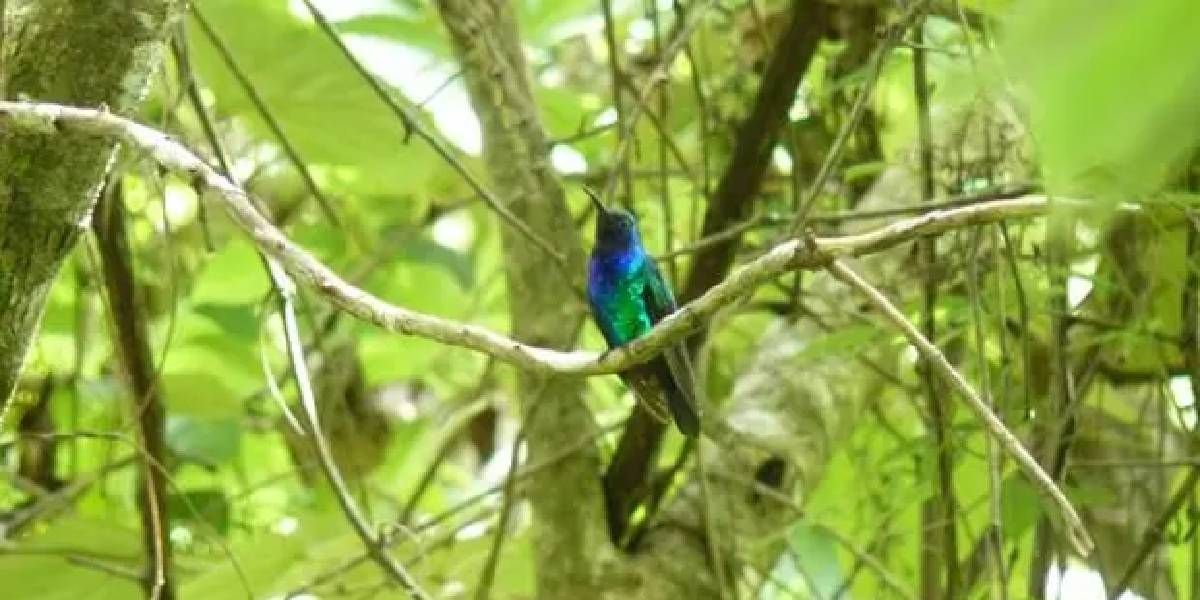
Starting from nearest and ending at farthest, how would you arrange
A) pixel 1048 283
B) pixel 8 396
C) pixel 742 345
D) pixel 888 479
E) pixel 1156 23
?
pixel 1156 23 → pixel 8 396 → pixel 1048 283 → pixel 888 479 → pixel 742 345

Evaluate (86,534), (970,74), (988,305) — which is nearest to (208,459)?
(86,534)

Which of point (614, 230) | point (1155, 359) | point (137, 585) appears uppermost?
point (614, 230)

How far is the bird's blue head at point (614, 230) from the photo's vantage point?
174cm

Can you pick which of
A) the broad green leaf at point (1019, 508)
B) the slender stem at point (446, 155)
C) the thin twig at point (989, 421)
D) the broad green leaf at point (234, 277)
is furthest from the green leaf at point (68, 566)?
the thin twig at point (989, 421)

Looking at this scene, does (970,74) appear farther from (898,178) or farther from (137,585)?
(898,178)

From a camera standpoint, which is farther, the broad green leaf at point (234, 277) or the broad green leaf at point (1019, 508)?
the broad green leaf at point (234, 277)

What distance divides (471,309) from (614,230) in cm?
109

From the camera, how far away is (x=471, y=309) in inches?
112

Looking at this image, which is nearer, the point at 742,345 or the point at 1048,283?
the point at 1048,283

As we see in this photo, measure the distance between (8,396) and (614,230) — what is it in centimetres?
70

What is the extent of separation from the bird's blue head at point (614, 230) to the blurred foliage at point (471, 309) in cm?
14

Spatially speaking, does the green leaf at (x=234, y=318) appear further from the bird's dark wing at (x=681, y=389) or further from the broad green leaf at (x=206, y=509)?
the bird's dark wing at (x=681, y=389)

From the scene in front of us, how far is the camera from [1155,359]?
1.85 m

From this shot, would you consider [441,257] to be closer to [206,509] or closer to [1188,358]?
[206,509]
